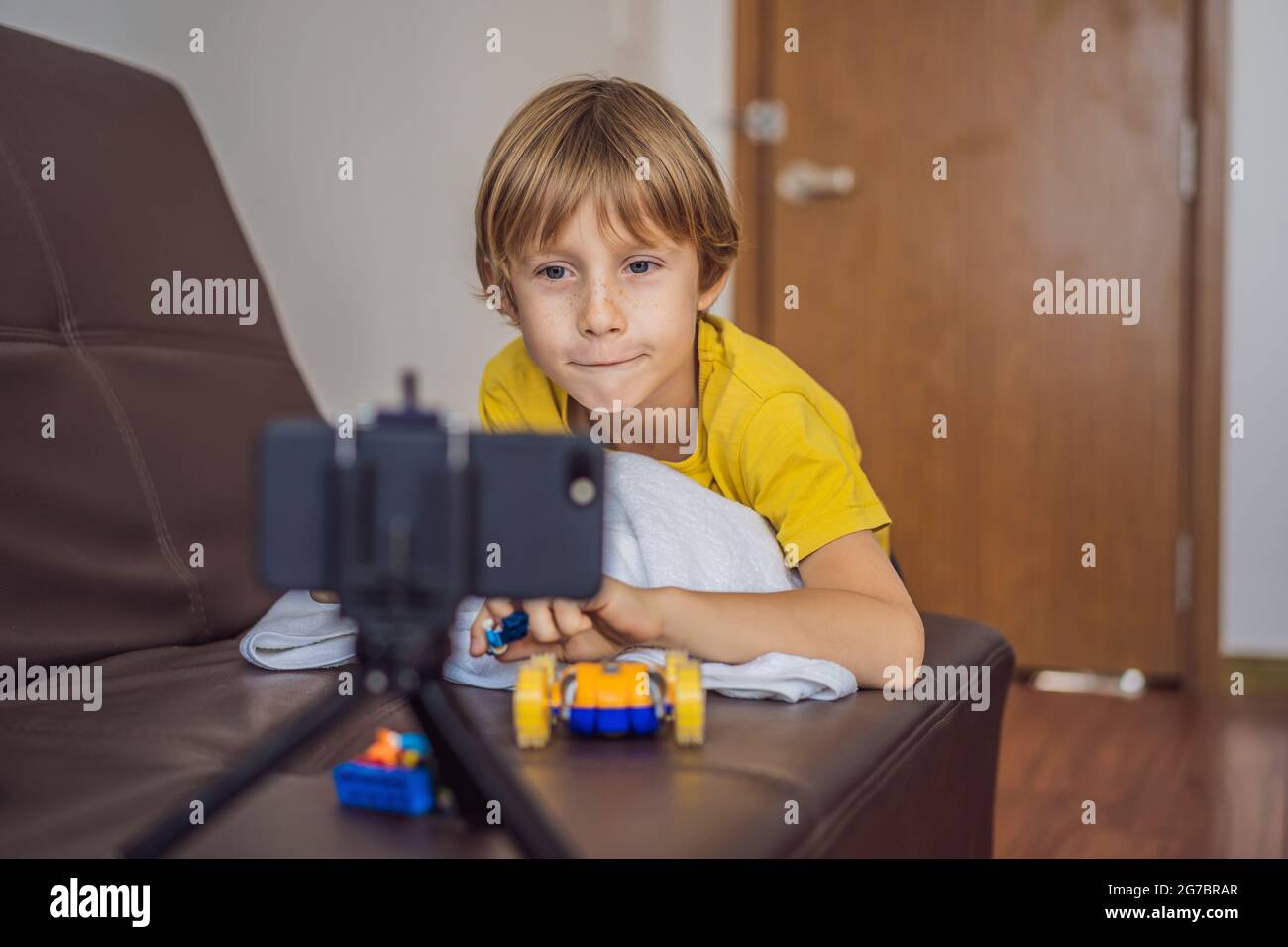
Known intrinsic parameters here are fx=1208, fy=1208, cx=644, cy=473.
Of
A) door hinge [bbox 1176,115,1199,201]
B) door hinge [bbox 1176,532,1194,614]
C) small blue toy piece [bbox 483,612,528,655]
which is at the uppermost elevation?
door hinge [bbox 1176,115,1199,201]

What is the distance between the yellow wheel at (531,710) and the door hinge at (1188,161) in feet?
6.28

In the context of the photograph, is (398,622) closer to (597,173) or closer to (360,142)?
(597,173)

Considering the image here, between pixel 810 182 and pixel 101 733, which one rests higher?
pixel 810 182

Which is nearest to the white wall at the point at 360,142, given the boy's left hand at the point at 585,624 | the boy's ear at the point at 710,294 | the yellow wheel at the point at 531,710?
the boy's ear at the point at 710,294

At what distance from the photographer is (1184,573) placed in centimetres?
221

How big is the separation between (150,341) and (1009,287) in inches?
64.2

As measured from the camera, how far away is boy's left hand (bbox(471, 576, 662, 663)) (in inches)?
27.7

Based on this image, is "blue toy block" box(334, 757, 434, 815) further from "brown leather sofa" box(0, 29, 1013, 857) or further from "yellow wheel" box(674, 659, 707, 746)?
"yellow wheel" box(674, 659, 707, 746)

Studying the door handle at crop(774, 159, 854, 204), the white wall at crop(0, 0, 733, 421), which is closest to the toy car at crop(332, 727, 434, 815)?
the white wall at crop(0, 0, 733, 421)

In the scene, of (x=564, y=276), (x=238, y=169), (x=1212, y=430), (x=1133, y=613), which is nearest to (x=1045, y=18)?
(x=1212, y=430)

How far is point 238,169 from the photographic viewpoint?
1.58 m

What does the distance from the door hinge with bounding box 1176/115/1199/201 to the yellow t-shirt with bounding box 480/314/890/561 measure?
140 cm

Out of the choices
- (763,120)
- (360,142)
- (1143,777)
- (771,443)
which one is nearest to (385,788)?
(771,443)
